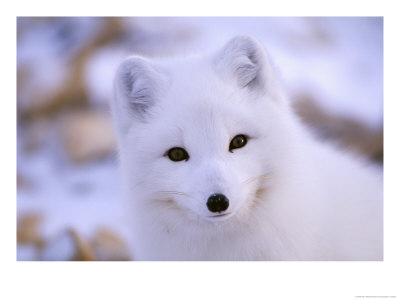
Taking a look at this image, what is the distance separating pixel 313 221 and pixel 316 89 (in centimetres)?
89

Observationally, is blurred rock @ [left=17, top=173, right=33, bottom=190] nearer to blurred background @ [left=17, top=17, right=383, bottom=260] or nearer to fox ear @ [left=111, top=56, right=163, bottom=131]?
blurred background @ [left=17, top=17, right=383, bottom=260]

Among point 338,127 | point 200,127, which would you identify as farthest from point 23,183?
point 338,127

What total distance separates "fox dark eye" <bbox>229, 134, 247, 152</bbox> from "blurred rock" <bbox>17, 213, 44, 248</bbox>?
1.22m

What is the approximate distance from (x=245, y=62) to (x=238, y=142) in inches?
13.0

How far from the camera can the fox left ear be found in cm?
182

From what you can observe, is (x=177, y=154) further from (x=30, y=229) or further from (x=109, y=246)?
(x=30, y=229)

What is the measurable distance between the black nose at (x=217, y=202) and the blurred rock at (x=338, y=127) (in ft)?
3.30

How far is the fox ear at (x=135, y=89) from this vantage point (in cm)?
183

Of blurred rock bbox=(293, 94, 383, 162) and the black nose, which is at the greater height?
blurred rock bbox=(293, 94, 383, 162)

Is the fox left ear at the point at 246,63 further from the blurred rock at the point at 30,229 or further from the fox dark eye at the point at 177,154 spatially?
the blurred rock at the point at 30,229

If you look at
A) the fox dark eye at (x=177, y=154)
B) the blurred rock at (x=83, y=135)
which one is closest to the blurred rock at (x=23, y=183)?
the blurred rock at (x=83, y=135)

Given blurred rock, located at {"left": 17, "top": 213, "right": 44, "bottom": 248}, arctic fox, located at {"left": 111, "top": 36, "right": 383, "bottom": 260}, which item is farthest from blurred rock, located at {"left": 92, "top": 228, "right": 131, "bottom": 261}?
arctic fox, located at {"left": 111, "top": 36, "right": 383, "bottom": 260}

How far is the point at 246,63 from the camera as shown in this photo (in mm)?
1851
